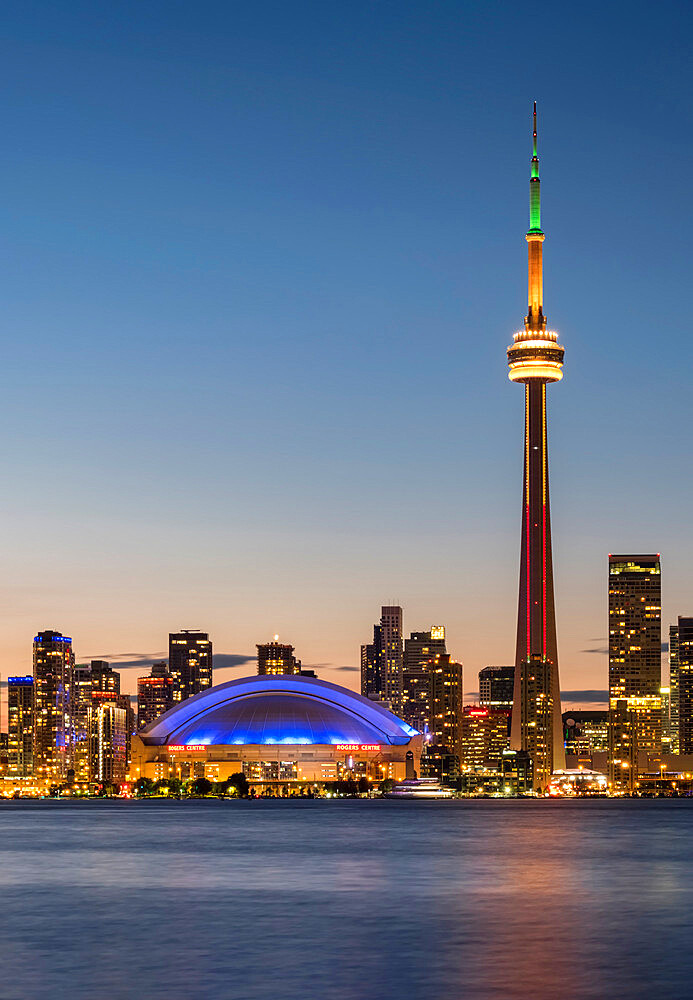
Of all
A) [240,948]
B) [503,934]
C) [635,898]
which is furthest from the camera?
[635,898]

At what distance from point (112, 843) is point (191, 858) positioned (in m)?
27.6

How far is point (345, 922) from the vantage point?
58375mm

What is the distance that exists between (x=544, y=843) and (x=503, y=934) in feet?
241

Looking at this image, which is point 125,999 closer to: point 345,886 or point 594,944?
point 594,944

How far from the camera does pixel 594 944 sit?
5138 centimetres

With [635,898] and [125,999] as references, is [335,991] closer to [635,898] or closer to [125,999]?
[125,999]

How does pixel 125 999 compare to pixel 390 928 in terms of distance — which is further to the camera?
pixel 390 928

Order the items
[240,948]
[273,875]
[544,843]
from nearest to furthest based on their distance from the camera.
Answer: [240,948], [273,875], [544,843]

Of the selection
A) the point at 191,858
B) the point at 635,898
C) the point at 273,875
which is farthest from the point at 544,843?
the point at 635,898

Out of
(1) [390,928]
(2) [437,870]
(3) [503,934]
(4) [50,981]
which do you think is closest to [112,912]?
(1) [390,928]

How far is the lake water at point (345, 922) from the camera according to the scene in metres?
42.0

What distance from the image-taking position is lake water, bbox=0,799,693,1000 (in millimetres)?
42000

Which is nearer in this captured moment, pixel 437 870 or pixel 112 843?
pixel 437 870

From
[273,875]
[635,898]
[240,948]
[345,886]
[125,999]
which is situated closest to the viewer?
[125,999]
